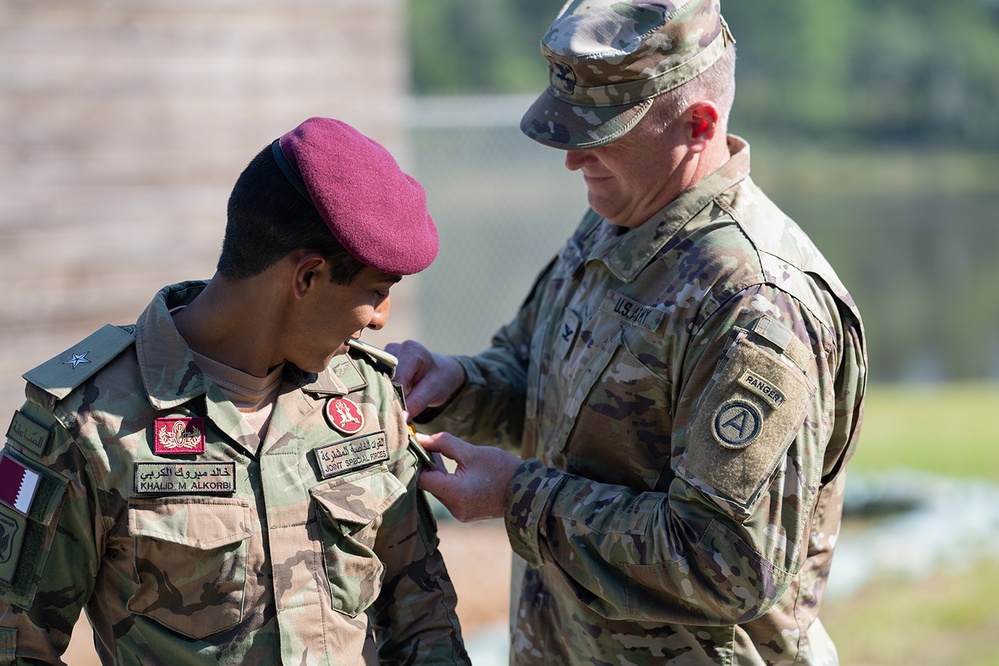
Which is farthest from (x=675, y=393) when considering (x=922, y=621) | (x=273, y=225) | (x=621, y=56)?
(x=922, y=621)

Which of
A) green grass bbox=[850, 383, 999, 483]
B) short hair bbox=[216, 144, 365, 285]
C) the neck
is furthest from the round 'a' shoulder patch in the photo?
green grass bbox=[850, 383, 999, 483]

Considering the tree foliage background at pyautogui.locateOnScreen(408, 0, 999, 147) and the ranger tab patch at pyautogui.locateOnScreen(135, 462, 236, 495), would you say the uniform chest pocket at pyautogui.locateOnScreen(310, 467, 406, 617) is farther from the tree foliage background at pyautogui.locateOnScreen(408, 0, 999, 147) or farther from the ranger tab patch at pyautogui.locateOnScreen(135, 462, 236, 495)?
the tree foliage background at pyautogui.locateOnScreen(408, 0, 999, 147)

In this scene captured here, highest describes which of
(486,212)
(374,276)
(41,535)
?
(374,276)

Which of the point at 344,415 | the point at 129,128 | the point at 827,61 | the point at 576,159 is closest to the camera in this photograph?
the point at 344,415

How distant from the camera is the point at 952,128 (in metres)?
49.6

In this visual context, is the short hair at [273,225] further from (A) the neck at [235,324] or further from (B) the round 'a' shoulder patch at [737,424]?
(B) the round 'a' shoulder patch at [737,424]

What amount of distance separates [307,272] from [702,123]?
1.01 m

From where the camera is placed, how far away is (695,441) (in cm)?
220

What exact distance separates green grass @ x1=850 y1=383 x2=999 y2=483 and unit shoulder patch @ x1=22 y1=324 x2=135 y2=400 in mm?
7129

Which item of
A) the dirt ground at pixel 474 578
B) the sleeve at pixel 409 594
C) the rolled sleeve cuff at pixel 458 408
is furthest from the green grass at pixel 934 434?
the sleeve at pixel 409 594

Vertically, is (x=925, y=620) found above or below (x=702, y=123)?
below

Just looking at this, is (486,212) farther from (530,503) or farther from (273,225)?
(273,225)

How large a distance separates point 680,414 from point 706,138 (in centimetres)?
67

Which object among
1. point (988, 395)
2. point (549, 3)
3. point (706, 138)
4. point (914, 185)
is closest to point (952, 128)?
point (914, 185)
